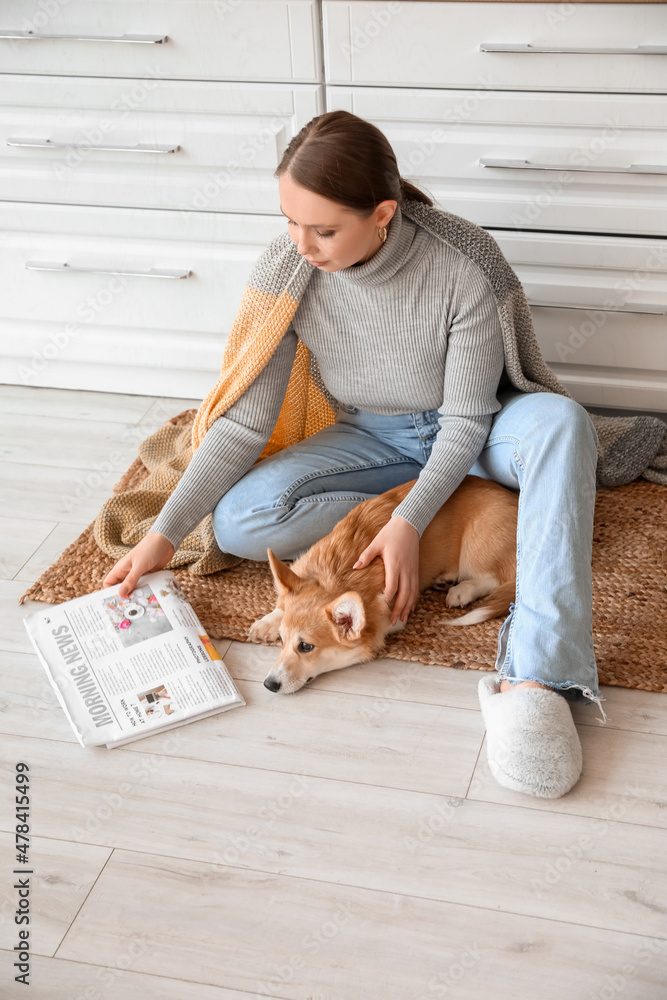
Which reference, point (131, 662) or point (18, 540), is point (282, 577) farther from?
point (18, 540)

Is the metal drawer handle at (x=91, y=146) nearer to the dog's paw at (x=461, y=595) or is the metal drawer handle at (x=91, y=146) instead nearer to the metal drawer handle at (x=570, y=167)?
the metal drawer handle at (x=570, y=167)

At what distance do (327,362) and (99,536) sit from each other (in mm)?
580

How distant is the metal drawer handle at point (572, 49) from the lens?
180 centimetres

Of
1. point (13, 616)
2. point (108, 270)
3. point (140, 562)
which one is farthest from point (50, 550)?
point (108, 270)

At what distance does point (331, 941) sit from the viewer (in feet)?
3.84

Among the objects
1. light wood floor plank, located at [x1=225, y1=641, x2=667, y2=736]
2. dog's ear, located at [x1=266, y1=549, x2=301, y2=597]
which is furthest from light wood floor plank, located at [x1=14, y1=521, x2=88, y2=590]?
dog's ear, located at [x1=266, y1=549, x2=301, y2=597]

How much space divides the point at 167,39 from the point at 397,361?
0.94 m

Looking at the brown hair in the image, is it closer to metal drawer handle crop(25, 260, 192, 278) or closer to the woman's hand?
the woman's hand

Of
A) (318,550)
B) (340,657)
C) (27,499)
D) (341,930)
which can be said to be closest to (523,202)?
(318,550)

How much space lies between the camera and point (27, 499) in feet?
6.87

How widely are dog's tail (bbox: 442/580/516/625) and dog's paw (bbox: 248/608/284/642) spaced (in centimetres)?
32

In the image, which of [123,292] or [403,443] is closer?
[403,443]

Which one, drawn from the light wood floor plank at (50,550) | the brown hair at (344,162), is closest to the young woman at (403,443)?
the brown hair at (344,162)

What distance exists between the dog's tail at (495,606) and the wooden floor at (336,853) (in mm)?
106
